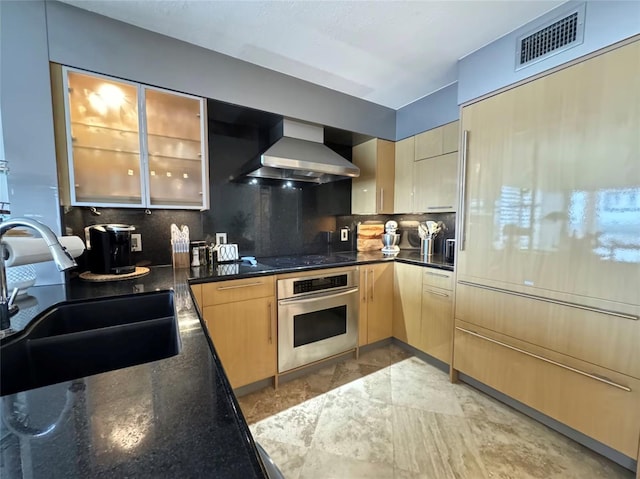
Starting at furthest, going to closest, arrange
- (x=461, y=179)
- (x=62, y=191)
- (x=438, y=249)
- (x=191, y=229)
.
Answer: (x=438, y=249)
(x=191, y=229)
(x=461, y=179)
(x=62, y=191)

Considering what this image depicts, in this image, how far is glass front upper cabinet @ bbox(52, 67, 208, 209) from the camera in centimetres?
154

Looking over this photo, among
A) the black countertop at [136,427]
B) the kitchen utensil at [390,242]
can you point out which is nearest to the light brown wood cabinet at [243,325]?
the black countertop at [136,427]

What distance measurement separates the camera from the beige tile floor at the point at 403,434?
1.37 m

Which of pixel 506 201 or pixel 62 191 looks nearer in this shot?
pixel 62 191

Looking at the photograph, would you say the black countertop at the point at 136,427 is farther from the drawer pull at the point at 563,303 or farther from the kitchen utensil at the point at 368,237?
the kitchen utensil at the point at 368,237

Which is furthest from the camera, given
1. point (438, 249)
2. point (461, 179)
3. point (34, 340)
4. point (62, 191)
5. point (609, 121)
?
point (438, 249)

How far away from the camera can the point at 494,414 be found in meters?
1.74

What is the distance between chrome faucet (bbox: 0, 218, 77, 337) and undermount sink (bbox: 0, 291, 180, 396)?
0.25ft

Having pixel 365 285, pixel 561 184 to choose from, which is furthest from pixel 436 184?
pixel 365 285

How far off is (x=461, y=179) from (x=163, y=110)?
2.11 meters

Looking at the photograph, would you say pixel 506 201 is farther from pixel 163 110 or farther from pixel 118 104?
pixel 118 104

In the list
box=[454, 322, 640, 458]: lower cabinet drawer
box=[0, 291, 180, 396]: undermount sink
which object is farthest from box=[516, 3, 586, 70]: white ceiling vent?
box=[0, 291, 180, 396]: undermount sink

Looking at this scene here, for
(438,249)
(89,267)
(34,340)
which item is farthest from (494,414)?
(89,267)

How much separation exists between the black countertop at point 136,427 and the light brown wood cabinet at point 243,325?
1036 millimetres
